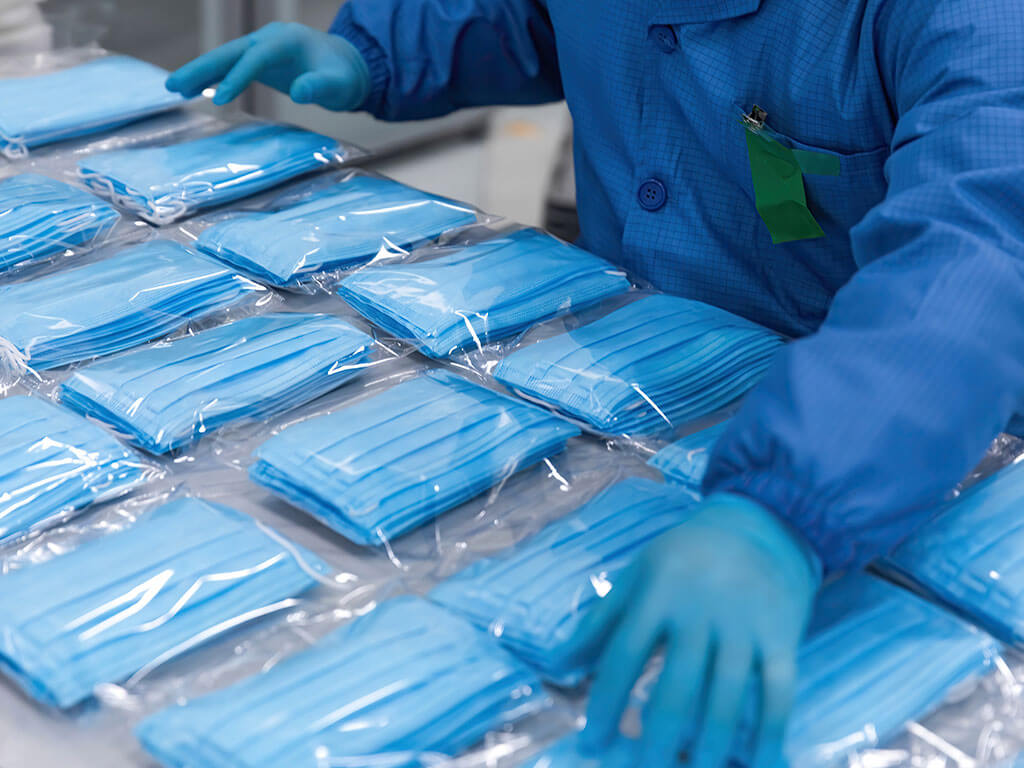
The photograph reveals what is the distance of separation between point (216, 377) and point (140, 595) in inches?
10.6

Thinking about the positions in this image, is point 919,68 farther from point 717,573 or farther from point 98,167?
point 98,167

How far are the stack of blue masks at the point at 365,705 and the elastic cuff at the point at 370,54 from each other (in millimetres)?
979

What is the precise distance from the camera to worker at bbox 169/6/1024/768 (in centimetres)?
70

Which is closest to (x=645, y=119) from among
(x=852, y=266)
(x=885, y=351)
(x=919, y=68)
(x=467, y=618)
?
(x=852, y=266)

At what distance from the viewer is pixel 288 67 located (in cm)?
154

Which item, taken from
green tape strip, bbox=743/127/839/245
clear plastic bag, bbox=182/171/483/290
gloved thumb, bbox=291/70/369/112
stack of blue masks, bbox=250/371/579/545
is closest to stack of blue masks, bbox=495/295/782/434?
stack of blue masks, bbox=250/371/579/545

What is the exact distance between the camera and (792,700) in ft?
2.20

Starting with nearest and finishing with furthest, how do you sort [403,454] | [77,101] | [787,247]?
[403,454] → [787,247] → [77,101]

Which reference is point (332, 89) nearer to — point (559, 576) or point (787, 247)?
point (787, 247)

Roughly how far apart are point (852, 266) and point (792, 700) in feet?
2.17

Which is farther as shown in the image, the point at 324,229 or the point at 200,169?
the point at 200,169

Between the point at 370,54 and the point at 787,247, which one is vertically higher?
the point at 370,54

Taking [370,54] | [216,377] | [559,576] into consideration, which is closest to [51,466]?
[216,377]

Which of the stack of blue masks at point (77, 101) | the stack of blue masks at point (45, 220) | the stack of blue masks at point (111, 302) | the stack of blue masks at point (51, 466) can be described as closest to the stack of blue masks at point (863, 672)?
the stack of blue masks at point (51, 466)
